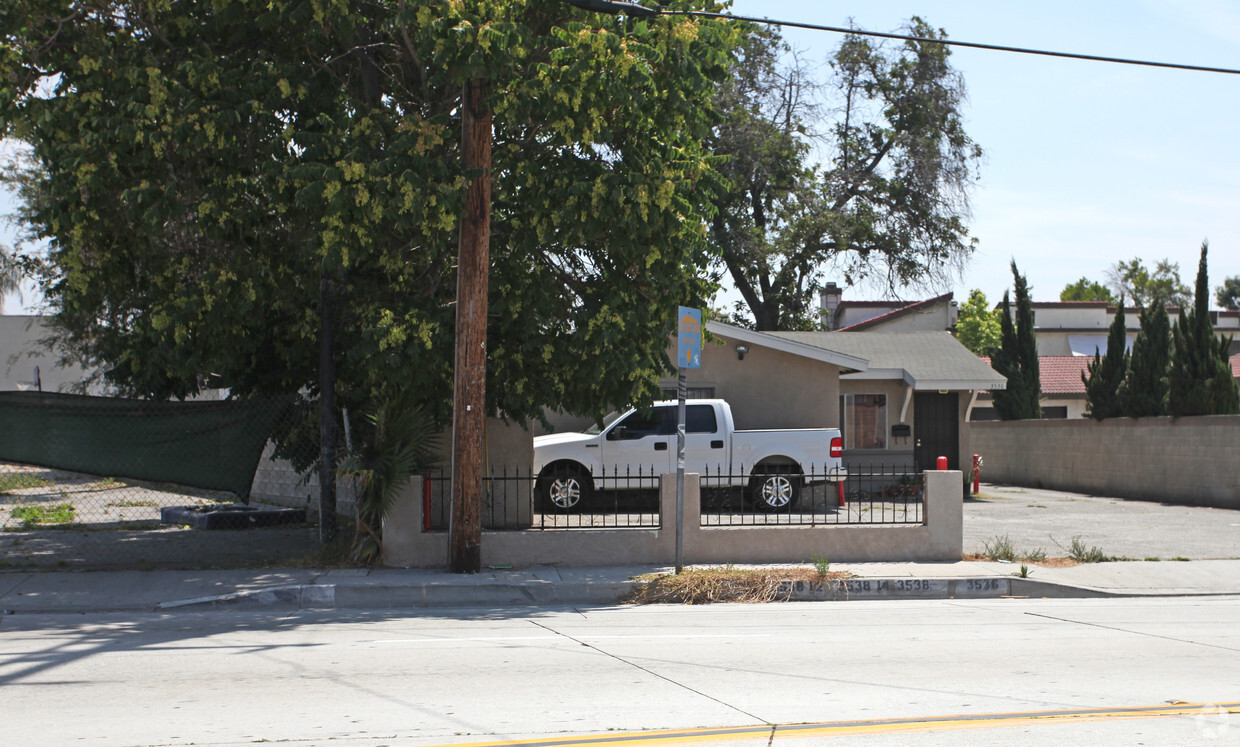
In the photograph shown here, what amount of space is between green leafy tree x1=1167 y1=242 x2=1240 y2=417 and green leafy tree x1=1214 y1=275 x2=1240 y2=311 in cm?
9471

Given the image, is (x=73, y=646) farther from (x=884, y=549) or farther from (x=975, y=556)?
(x=975, y=556)

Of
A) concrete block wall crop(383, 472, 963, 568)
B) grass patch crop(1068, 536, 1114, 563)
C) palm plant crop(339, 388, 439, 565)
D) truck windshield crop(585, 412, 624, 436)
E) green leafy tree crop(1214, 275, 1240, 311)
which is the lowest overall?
grass patch crop(1068, 536, 1114, 563)

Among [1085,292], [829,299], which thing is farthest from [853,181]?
[1085,292]

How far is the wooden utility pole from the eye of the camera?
472 inches

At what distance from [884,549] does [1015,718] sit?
711 centimetres

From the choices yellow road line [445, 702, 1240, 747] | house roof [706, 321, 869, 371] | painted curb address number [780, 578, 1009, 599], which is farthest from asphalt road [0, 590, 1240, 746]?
house roof [706, 321, 869, 371]

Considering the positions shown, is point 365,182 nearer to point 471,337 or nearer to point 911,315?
point 471,337

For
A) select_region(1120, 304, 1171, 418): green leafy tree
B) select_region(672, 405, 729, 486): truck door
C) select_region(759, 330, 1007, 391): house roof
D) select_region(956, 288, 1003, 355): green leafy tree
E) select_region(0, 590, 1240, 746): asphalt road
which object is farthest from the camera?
select_region(956, 288, 1003, 355): green leafy tree

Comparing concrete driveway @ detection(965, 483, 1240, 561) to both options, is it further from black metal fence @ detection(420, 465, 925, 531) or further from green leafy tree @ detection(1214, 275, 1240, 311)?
green leafy tree @ detection(1214, 275, 1240, 311)

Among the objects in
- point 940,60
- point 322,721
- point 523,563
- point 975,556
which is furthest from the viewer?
point 940,60

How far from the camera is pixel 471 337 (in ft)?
39.3

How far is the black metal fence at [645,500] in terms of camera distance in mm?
13570

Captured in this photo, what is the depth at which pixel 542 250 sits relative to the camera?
13.3 m

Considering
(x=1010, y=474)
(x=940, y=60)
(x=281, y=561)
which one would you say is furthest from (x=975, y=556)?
(x=940, y=60)
